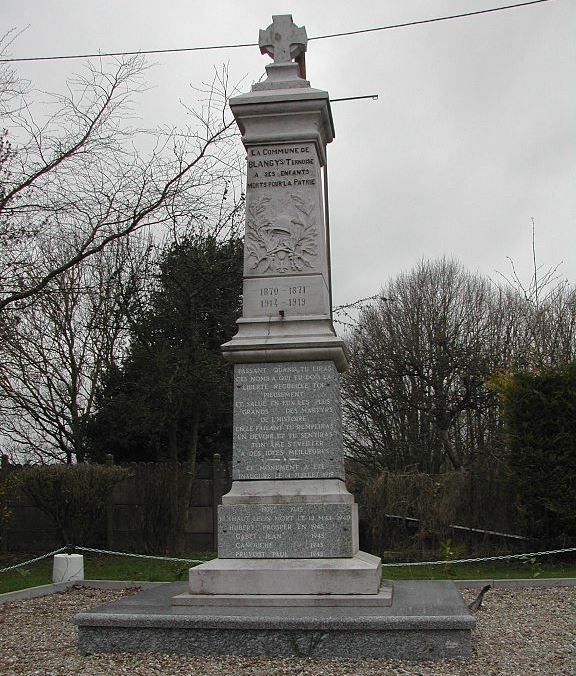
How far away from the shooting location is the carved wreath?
7.91 m

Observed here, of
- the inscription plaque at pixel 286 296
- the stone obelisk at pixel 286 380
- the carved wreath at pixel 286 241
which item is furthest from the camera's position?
the carved wreath at pixel 286 241

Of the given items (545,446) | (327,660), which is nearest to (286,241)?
(327,660)

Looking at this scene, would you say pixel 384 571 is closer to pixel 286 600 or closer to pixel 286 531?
pixel 286 531

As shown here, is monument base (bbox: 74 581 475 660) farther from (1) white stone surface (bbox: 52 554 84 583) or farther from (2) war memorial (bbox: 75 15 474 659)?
(1) white stone surface (bbox: 52 554 84 583)

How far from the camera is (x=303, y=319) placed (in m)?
7.71

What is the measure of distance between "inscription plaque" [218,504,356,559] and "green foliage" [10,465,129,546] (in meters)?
7.87

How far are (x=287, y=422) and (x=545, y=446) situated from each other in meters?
6.68

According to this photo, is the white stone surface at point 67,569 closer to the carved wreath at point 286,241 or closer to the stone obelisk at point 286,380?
the stone obelisk at point 286,380

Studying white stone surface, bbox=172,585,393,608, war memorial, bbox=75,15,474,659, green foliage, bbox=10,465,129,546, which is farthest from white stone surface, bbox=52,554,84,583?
white stone surface, bbox=172,585,393,608

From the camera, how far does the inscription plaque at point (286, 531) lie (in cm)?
706

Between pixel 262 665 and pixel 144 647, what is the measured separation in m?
0.96

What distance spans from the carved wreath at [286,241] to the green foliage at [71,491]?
25.5 feet

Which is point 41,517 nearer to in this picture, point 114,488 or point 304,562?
point 114,488

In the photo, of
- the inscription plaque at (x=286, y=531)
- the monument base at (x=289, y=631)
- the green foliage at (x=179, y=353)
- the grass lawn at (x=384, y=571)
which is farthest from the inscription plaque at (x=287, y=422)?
the green foliage at (x=179, y=353)
